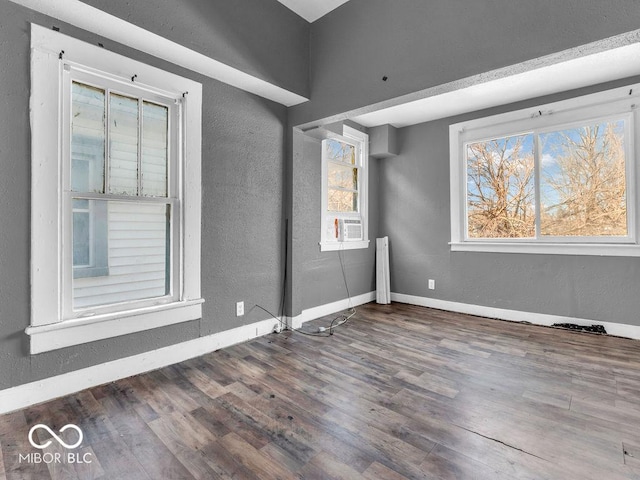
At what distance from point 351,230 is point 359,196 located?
583 millimetres

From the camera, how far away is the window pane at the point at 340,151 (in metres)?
4.17

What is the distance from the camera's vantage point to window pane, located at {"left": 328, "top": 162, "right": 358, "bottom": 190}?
165 inches

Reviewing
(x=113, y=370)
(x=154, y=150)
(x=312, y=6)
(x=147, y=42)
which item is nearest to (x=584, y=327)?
(x=312, y=6)

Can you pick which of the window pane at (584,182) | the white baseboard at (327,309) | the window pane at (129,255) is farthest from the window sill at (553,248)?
the window pane at (129,255)

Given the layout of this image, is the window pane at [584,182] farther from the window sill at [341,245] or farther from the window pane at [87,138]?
the window pane at [87,138]

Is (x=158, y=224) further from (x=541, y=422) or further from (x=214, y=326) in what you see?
(x=541, y=422)

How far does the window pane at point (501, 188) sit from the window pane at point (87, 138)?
3.97 meters

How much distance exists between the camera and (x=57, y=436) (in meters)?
1.63

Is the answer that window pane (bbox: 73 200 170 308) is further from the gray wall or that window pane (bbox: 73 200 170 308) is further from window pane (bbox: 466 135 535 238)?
window pane (bbox: 466 135 535 238)

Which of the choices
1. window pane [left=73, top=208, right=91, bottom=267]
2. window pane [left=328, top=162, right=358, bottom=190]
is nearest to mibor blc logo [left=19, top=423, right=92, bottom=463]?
window pane [left=73, top=208, right=91, bottom=267]

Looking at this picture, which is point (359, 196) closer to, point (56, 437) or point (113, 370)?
point (113, 370)

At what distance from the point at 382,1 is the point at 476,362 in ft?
9.78

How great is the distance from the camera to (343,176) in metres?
4.39

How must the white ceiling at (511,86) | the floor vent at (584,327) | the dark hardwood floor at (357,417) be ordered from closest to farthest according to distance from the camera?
the dark hardwood floor at (357,417), the white ceiling at (511,86), the floor vent at (584,327)
